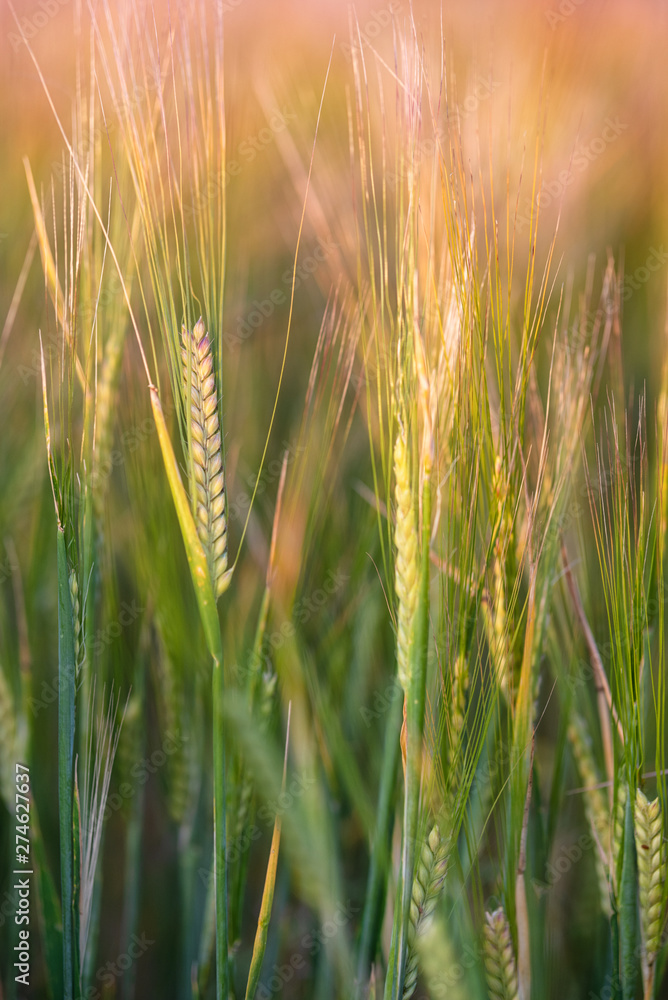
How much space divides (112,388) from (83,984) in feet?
2.09

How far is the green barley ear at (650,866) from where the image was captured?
21.6 inches

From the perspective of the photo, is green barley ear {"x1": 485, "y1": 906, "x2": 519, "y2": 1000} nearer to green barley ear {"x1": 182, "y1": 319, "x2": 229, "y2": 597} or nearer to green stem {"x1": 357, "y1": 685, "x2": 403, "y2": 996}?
green stem {"x1": 357, "y1": 685, "x2": 403, "y2": 996}

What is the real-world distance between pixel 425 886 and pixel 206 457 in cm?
41

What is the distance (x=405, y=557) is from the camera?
500 millimetres

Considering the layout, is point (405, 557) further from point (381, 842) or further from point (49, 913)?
point (49, 913)

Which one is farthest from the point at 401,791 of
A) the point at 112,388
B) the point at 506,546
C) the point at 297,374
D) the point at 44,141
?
the point at 44,141

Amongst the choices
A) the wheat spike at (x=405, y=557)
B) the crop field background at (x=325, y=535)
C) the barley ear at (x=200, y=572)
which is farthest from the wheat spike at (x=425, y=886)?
the barley ear at (x=200, y=572)

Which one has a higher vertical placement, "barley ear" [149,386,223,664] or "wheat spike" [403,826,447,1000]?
"barley ear" [149,386,223,664]

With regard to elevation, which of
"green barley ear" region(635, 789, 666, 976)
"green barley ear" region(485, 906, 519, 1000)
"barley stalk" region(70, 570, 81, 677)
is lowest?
"green barley ear" region(485, 906, 519, 1000)

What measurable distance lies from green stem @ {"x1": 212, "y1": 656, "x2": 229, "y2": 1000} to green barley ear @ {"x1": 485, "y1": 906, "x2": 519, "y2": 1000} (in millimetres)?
237

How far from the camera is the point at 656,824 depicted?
55cm

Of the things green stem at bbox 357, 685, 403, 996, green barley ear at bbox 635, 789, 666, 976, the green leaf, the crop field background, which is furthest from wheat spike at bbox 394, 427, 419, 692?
the green leaf

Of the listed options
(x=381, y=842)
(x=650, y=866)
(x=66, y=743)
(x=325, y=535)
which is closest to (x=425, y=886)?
(x=381, y=842)

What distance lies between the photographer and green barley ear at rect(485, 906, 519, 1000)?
57 cm
